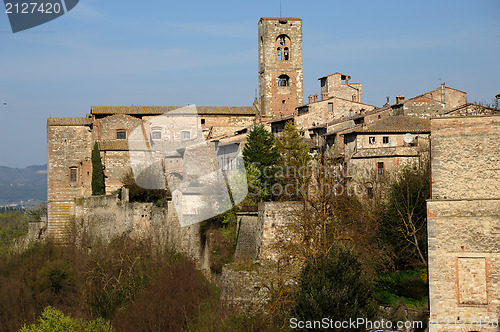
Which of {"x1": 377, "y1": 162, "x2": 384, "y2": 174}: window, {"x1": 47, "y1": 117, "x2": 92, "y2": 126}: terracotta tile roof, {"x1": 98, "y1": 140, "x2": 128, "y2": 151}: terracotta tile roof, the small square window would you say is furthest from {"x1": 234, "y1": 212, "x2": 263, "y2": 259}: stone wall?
{"x1": 47, "y1": 117, "x2": 92, "y2": 126}: terracotta tile roof

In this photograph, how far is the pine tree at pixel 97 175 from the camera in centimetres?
3900

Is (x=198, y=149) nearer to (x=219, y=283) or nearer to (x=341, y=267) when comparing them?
(x=219, y=283)

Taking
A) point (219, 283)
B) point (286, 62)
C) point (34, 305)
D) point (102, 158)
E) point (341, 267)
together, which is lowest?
point (34, 305)

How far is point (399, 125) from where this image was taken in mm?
33406

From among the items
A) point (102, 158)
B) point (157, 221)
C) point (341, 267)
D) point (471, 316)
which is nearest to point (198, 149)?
point (102, 158)

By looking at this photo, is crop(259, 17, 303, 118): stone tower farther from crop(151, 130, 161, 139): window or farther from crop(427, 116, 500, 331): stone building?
crop(427, 116, 500, 331): stone building

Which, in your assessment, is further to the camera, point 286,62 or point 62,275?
point 286,62

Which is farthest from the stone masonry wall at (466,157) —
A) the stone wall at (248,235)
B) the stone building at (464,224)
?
the stone wall at (248,235)

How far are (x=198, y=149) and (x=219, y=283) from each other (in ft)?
50.7

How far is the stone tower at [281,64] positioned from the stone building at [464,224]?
3391cm

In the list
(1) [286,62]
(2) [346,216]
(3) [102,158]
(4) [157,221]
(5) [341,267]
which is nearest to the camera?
(5) [341,267]

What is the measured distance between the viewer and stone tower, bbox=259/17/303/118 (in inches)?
2030

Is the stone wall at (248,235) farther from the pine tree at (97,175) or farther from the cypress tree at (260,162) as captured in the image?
the pine tree at (97,175)

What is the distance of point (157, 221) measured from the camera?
107 feet
